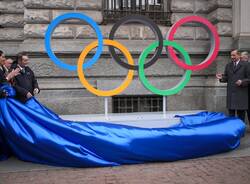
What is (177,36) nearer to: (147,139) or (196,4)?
(196,4)

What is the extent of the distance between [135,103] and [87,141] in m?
3.80

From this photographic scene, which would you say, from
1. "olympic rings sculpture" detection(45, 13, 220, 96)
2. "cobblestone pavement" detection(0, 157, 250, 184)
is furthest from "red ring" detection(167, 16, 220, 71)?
"cobblestone pavement" detection(0, 157, 250, 184)

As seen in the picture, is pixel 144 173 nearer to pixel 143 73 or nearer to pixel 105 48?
pixel 143 73

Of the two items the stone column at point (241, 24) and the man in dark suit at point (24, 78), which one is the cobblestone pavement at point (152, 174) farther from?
the stone column at point (241, 24)

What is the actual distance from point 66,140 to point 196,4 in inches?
209

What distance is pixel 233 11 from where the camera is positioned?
8070mm

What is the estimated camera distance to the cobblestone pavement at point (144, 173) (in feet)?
13.3

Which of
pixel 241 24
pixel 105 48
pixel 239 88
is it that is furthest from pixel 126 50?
pixel 241 24

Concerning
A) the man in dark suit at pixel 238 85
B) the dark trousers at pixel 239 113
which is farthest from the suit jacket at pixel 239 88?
the dark trousers at pixel 239 113

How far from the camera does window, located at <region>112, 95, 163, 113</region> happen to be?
8266 millimetres

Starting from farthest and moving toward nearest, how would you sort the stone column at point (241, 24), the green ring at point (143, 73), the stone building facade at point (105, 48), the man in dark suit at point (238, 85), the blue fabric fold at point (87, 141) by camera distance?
the stone column at point (241, 24) < the stone building facade at point (105, 48) < the man in dark suit at point (238, 85) < the green ring at point (143, 73) < the blue fabric fold at point (87, 141)

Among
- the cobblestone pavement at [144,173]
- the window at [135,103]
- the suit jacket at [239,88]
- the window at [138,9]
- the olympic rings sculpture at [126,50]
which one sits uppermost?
the window at [138,9]

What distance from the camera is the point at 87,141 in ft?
15.3

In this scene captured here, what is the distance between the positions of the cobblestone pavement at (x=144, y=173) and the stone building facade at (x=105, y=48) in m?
3.04
